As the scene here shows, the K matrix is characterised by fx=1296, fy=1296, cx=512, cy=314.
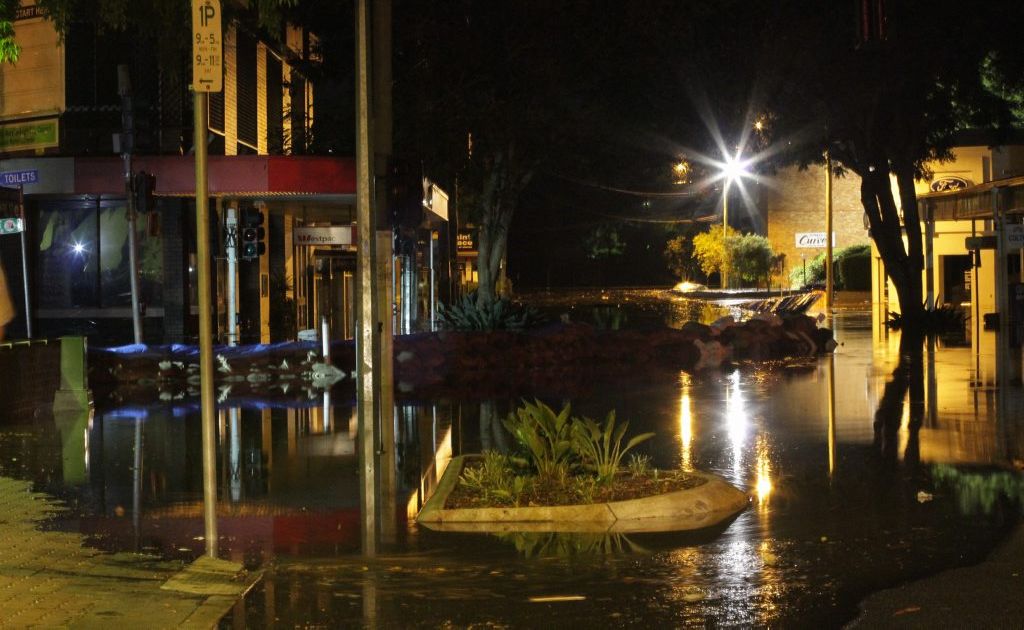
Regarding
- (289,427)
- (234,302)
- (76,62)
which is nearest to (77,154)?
(76,62)

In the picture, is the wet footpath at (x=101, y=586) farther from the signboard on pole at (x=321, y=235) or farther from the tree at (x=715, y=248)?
the tree at (x=715, y=248)

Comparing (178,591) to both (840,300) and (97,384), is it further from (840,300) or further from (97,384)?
(840,300)

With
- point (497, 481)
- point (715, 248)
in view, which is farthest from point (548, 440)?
point (715, 248)

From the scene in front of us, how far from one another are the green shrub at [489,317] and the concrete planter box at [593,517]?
16957 mm

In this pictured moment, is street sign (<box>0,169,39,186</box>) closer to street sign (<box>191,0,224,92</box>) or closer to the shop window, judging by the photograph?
the shop window

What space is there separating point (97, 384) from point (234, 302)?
447 cm

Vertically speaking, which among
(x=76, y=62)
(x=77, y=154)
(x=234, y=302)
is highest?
(x=76, y=62)

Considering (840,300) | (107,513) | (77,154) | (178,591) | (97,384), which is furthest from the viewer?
(840,300)

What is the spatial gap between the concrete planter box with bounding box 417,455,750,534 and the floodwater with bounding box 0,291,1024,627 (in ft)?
0.75

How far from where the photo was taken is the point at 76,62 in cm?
2920

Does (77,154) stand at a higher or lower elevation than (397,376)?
higher

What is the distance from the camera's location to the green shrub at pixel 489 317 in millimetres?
27297

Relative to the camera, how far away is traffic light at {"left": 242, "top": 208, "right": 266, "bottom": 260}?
26094 mm

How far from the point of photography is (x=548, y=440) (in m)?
11.2
